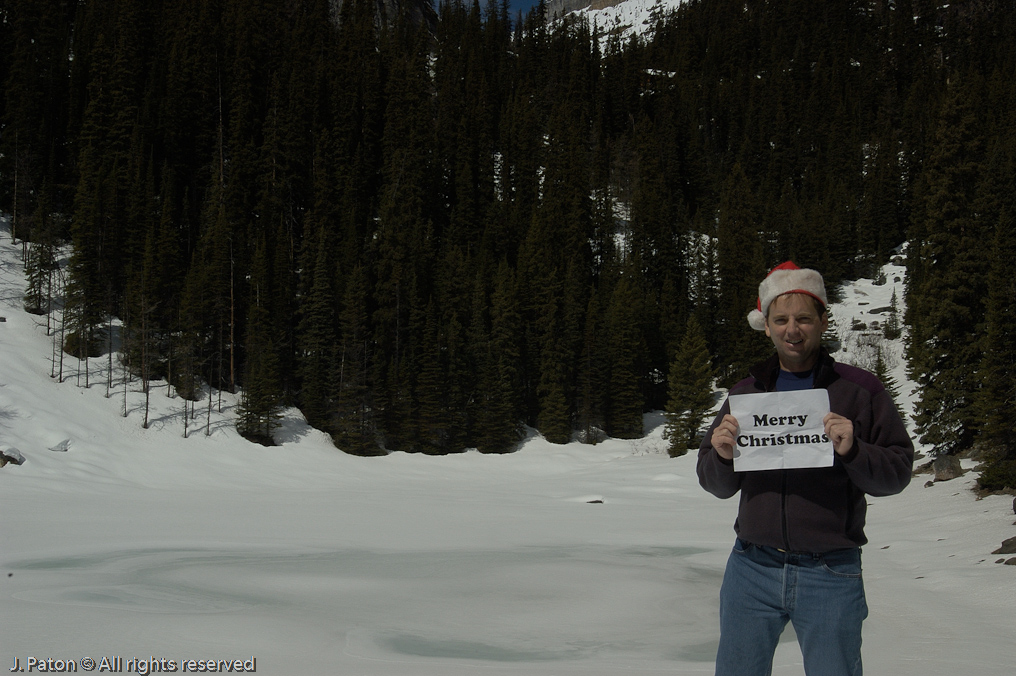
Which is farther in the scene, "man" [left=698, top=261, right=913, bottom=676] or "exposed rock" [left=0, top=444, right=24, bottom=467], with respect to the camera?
"exposed rock" [left=0, top=444, right=24, bottom=467]

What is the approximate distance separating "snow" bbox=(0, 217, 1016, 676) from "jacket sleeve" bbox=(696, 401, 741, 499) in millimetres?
4060

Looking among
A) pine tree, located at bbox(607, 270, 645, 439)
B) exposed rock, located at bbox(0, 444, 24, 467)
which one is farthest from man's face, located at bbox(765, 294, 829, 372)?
pine tree, located at bbox(607, 270, 645, 439)

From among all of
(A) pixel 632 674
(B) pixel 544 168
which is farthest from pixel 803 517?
(B) pixel 544 168

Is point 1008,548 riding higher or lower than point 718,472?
lower

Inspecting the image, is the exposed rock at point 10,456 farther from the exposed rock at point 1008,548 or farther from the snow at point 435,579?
the exposed rock at point 1008,548

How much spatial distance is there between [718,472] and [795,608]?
696mm

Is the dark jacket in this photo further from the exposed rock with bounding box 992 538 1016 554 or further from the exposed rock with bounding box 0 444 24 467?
the exposed rock with bounding box 0 444 24 467

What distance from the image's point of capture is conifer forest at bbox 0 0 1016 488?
44.2m

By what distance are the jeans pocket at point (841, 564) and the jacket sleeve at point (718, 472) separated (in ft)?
1.62

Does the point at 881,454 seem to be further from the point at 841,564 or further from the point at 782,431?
the point at 841,564

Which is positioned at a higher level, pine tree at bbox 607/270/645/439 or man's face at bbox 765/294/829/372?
man's face at bbox 765/294/829/372

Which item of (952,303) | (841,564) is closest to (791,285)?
(841,564)

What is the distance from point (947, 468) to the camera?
915 inches

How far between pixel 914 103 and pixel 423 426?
85.4m
